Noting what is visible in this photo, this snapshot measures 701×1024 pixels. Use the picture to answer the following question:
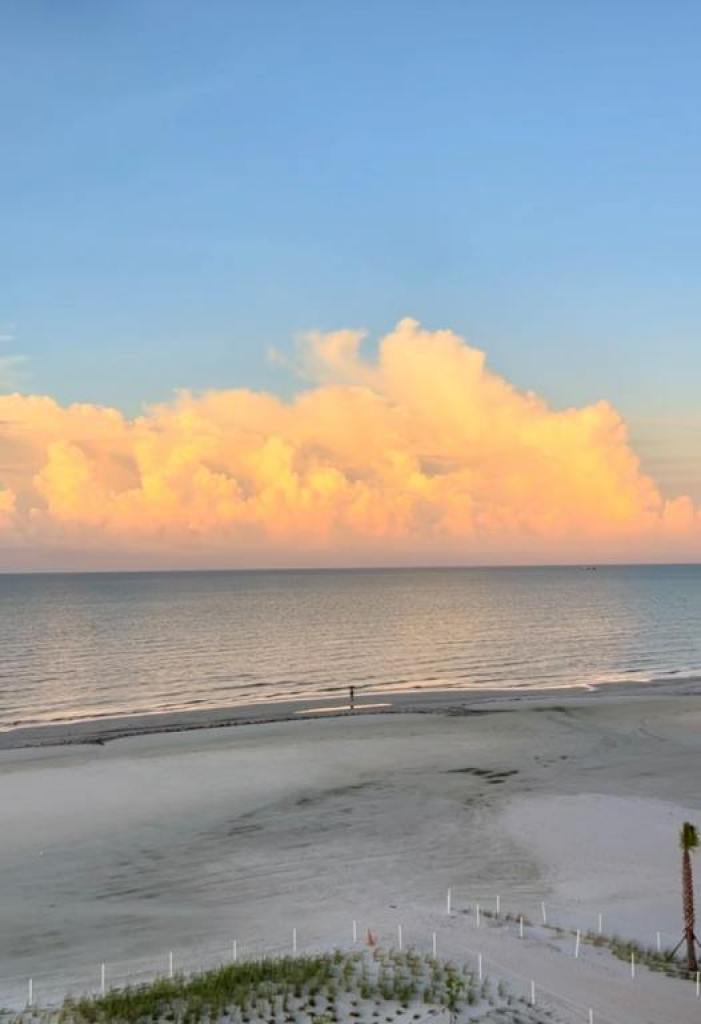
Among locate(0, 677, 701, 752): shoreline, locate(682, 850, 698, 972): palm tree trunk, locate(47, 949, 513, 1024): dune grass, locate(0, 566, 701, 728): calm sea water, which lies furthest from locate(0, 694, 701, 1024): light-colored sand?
locate(0, 566, 701, 728): calm sea water

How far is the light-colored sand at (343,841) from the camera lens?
26.5 m

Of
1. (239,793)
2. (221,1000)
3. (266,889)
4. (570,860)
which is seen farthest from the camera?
(239,793)

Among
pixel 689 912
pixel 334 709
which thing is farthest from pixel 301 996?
pixel 334 709

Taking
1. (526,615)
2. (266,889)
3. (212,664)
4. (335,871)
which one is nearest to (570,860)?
(335,871)

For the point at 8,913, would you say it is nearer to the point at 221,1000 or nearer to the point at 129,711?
the point at 221,1000

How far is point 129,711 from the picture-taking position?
68.6m

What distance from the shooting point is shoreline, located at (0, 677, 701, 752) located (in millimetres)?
59094

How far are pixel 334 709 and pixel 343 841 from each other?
32982mm

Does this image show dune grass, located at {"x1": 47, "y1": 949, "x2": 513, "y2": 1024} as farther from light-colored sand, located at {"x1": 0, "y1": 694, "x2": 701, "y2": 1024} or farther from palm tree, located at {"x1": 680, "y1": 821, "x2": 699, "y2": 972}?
palm tree, located at {"x1": 680, "y1": 821, "x2": 699, "y2": 972}

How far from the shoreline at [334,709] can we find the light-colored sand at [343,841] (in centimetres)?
326

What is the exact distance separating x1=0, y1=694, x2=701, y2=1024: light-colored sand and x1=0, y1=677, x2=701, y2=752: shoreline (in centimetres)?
326

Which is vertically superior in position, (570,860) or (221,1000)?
(221,1000)

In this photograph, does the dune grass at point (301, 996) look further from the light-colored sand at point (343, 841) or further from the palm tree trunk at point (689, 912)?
the palm tree trunk at point (689, 912)

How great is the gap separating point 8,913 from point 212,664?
67759 mm
